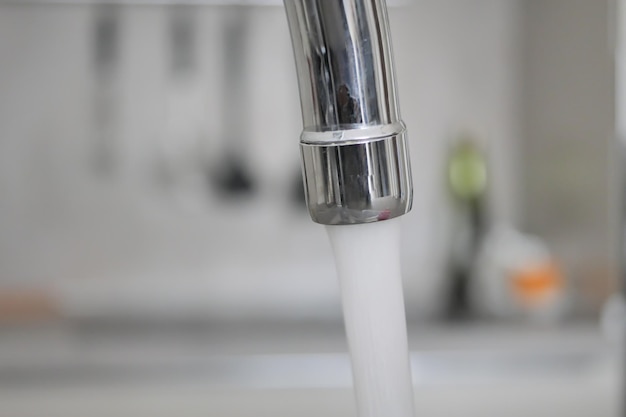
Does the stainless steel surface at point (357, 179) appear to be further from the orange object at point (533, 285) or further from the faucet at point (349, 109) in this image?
the orange object at point (533, 285)

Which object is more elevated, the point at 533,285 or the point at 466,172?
the point at 466,172

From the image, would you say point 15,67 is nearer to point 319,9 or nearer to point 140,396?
point 140,396

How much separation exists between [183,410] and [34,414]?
0.55 feet

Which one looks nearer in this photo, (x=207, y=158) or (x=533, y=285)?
(x=533, y=285)

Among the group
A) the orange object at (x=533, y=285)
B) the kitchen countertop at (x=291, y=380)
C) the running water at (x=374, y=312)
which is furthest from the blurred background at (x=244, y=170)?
the running water at (x=374, y=312)

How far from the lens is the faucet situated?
0.63 feet

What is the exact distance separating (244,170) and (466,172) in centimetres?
35

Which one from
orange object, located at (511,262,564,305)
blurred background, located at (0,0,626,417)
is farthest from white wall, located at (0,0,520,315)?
orange object, located at (511,262,564,305)

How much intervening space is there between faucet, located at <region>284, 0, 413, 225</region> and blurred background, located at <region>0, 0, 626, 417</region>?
889mm

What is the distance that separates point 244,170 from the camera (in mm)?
1256

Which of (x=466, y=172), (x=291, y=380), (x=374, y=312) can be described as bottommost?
(x=291, y=380)

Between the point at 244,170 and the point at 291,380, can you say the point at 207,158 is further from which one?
the point at 291,380

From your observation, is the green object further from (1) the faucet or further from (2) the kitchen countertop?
(1) the faucet

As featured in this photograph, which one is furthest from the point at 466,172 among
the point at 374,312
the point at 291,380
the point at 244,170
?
the point at 374,312
